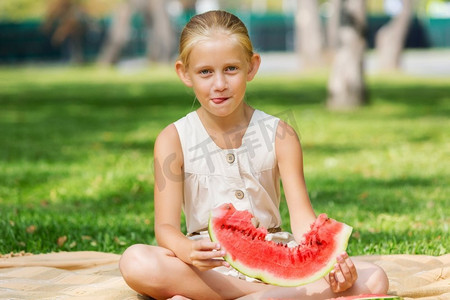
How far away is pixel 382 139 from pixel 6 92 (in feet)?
35.9

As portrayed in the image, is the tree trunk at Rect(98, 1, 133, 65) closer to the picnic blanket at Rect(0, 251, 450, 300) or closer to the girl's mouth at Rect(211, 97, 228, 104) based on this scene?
the picnic blanket at Rect(0, 251, 450, 300)

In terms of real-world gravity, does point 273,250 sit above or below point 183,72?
below

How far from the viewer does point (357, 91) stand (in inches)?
534

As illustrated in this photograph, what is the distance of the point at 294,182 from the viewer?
384 cm

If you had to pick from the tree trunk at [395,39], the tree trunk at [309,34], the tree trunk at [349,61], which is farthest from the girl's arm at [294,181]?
the tree trunk at [309,34]

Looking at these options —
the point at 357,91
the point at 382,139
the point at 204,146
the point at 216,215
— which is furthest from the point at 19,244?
the point at 357,91

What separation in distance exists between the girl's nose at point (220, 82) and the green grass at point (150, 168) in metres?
0.66

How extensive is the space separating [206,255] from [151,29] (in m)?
29.0

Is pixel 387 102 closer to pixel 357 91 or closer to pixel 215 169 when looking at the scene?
pixel 357 91

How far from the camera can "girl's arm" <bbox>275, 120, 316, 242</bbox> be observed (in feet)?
12.5

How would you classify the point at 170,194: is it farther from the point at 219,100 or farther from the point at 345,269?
the point at 345,269

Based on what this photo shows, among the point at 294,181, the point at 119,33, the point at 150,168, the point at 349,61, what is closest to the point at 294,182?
the point at 294,181

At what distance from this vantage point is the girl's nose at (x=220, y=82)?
142 inches

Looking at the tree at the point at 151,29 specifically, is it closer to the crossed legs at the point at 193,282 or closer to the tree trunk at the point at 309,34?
the tree trunk at the point at 309,34
